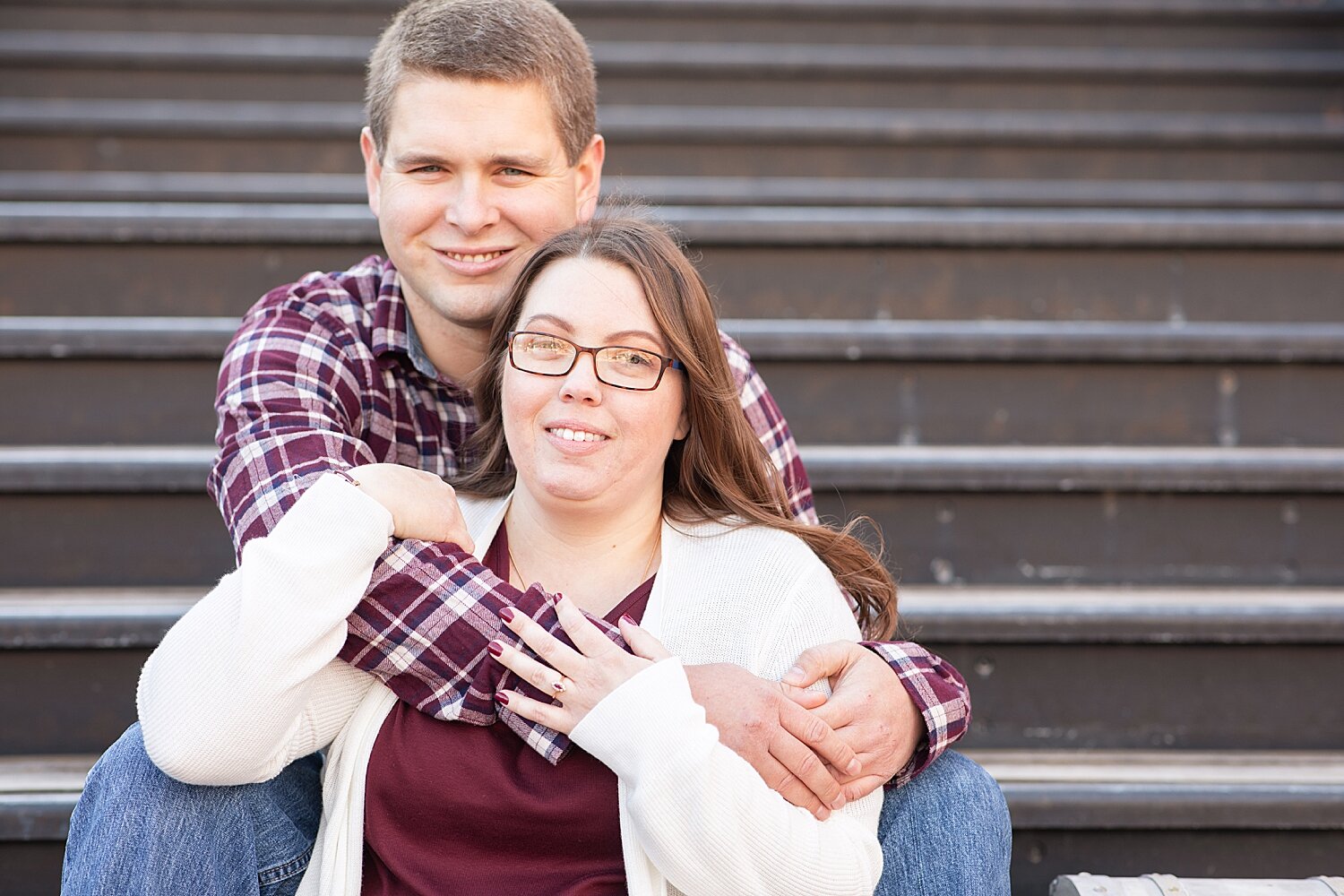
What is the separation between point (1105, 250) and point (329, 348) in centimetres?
149

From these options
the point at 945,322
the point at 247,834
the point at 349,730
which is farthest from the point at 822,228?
the point at 247,834

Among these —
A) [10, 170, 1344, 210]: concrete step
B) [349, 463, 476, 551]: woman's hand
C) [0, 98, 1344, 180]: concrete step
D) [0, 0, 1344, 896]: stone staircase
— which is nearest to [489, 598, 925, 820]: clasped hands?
[349, 463, 476, 551]: woman's hand

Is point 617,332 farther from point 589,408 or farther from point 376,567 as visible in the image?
point 376,567

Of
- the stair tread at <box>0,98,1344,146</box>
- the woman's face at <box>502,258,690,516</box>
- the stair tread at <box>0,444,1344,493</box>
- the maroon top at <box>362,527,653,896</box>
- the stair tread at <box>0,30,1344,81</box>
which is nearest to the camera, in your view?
the maroon top at <box>362,527,653,896</box>

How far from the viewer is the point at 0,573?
6.64ft

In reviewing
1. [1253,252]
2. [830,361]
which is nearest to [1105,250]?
[1253,252]

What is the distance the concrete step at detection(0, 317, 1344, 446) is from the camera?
2201mm

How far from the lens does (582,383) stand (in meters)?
1.39

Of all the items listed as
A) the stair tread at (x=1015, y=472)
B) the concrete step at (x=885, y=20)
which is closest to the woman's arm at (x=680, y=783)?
the stair tread at (x=1015, y=472)

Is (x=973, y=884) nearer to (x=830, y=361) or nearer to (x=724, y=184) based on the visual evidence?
(x=830, y=361)

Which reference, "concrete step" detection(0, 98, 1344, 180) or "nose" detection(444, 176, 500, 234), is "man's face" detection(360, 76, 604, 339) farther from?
"concrete step" detection(0, 98, 1344, 180)

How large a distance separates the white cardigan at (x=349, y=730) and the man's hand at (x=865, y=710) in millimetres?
37

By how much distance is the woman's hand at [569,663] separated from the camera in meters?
1.26

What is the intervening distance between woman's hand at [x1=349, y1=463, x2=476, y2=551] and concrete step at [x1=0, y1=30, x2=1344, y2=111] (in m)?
1.80
